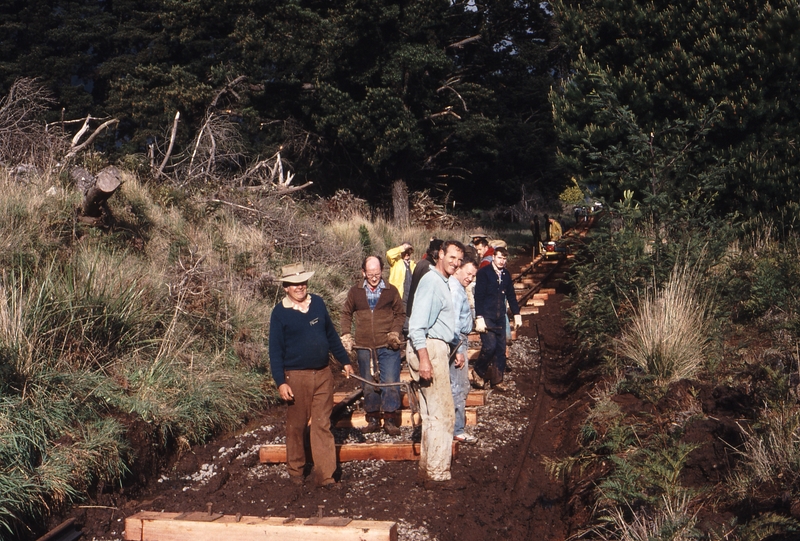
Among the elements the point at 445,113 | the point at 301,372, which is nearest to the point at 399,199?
the point at 445,113

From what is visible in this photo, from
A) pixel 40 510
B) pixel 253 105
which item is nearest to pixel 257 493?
pixel 40 510

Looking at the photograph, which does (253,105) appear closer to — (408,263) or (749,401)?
(408,263)

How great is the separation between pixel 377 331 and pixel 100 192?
4665 mm

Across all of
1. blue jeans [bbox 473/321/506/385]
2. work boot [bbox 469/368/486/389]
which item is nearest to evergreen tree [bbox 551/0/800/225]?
blue jeans [bbox 473/321/506/385]

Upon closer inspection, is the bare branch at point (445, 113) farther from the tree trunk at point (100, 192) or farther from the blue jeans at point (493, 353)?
the blue jeans at point (493, 353)

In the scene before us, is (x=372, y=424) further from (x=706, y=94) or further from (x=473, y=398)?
(x=706, y=94)

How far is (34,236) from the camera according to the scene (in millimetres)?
10570

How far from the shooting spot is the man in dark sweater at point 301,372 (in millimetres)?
7402

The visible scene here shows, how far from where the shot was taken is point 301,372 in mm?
7473

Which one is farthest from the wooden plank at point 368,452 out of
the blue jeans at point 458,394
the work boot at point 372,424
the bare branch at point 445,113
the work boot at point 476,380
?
the bare branch at point 445,113

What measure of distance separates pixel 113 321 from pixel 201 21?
934 inches

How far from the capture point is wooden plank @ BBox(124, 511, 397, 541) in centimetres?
565

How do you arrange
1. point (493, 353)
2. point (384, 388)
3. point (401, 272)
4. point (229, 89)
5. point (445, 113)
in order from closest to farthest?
1. point (384, 388)
2. point (493, 353)
3. point (401, 272)
4. point (229, 89)
5. point (445, 113)

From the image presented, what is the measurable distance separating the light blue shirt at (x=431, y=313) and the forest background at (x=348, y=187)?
193 cm
